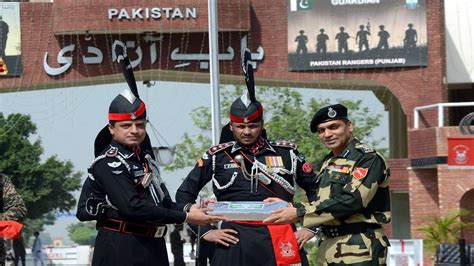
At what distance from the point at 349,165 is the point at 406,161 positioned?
27.6 meters

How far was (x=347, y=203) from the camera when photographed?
28.4 feet

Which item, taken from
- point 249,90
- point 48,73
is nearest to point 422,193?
point 48,73

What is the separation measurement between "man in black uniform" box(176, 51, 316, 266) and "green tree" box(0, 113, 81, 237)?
1989 inches

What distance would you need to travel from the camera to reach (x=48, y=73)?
3588 cm

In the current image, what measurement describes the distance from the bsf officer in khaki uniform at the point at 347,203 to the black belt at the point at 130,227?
0.88 metres

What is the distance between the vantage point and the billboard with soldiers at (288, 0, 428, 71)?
35.2 meters

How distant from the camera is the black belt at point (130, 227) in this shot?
29.2 ft

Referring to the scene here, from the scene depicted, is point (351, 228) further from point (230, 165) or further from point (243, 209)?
point (230, 165)

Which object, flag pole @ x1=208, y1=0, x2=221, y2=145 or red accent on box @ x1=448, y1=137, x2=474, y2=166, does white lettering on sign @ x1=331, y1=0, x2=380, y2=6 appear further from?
flag pole @ x1=208, y1=0, x2=221, y2=145

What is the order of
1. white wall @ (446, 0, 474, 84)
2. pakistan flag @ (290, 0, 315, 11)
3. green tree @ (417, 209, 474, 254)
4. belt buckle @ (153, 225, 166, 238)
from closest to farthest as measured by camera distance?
belt buckle @ (153, 225, 166, 238) < green tree @ (417, 209, 474, 254) < pakistan flag @ (290, 0, 315, 11) < white wall @ (446, 0, 474, 84)

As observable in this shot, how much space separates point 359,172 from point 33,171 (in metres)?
61.6

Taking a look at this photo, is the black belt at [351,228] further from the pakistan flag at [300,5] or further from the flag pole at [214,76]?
the pakistan flag at [300,5]

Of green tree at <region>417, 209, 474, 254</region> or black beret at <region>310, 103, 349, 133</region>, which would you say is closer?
black beret at <region>310, 103, 349, 133</region>

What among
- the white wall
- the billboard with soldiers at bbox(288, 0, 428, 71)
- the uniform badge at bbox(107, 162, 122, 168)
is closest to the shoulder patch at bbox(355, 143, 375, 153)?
the uniform badge at bbox(107, 162, 122, 168)
